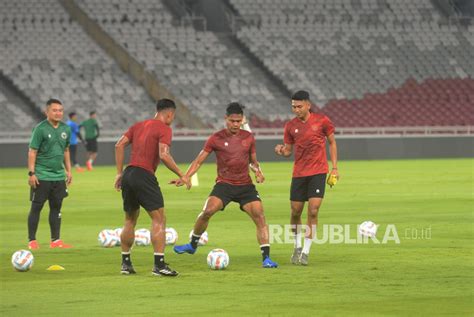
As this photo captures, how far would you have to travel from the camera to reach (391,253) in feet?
57.2

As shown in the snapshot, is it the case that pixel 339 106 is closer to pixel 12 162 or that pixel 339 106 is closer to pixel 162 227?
pixel 12 162

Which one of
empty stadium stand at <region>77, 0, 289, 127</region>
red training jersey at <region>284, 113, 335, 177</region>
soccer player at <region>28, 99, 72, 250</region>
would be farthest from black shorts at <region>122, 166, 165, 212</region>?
empty stadium stand at <region>77, 0, 289, 127</region>

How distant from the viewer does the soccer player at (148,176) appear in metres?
14.9

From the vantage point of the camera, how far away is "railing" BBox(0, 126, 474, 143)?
49472 mm

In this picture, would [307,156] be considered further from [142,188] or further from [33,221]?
[33,221]

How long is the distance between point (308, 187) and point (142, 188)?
8.90 ft

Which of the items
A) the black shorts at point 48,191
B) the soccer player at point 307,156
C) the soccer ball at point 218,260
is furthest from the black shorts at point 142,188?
the black shorts at point 48,191

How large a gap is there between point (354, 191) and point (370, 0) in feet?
124

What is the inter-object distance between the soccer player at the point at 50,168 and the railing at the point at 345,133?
1112 inches

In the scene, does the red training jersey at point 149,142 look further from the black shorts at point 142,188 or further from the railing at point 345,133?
the railing at point 345,133

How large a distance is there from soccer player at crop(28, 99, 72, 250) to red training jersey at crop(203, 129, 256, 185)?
3294mm

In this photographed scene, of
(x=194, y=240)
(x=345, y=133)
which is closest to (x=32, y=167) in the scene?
(x=194, y=240)

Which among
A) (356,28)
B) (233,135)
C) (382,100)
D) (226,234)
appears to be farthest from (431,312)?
(356,28)

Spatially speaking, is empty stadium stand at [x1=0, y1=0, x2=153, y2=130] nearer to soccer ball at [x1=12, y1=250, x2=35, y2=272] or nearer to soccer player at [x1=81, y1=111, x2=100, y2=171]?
soccer player at [x1=81, y1=111, x2=100, y2=171]
